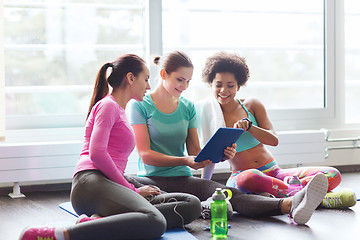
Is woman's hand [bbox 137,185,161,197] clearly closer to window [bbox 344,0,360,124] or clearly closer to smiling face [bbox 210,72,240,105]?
smiling face [bbox 210,72,240,105]

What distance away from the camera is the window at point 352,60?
428cm

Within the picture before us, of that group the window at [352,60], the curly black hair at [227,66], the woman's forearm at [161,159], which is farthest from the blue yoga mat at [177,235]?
the window at [352,60]

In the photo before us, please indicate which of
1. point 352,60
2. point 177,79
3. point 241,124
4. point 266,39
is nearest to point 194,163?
point 241,124

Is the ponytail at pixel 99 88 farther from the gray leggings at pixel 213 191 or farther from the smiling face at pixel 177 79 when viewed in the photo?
the gray leggings at pixel 213 191

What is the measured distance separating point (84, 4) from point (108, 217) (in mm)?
2076

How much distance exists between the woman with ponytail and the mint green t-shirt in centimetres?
35

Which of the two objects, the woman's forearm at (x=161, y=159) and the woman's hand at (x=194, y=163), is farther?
the woman's forearm at (x=161, y=159)

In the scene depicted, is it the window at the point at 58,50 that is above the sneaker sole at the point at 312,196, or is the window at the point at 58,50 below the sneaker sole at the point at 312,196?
above

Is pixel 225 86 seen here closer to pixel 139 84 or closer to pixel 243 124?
pixel 243 124

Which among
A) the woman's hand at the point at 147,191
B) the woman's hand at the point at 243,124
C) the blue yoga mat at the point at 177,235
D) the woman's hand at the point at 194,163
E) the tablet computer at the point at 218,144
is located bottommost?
the blue yoga mat at the point at 177,235

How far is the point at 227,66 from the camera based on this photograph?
2.89 meters

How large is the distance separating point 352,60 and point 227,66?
73.5 inches

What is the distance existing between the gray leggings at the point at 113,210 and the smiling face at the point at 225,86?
0.82 metres

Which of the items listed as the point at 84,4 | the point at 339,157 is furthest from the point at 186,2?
the point at 339,157
